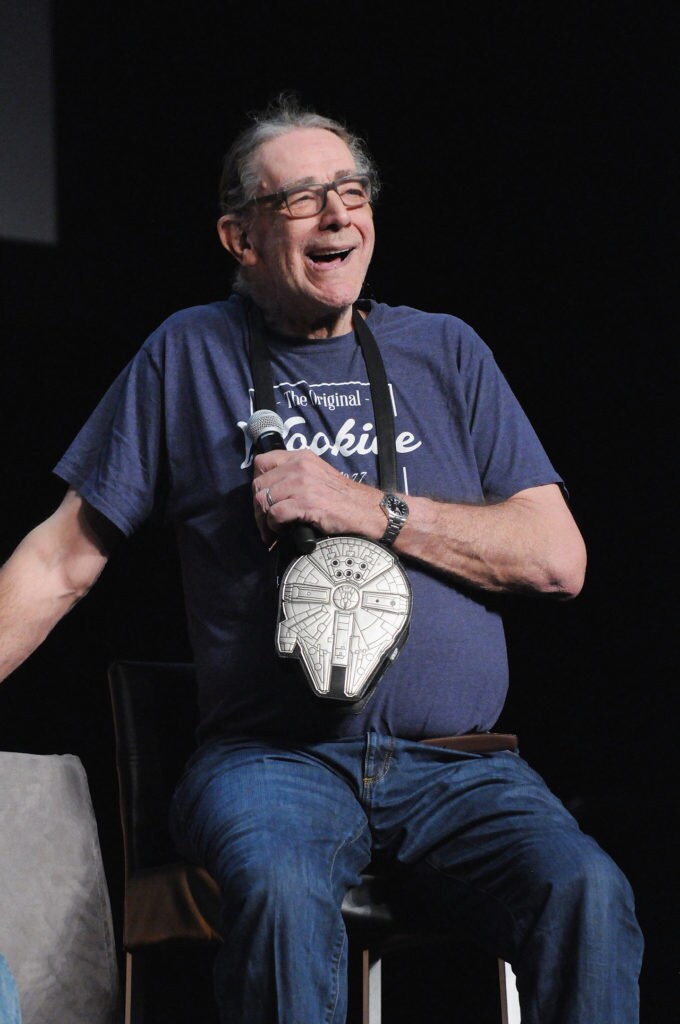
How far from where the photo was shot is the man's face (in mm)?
1802

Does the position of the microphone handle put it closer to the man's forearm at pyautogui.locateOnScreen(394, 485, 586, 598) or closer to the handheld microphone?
the handheld microphone

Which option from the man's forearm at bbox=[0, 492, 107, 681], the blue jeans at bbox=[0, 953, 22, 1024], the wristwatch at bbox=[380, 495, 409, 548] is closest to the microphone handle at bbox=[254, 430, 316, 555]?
the wristwatch at bbox=[380, 495, 409, 548]

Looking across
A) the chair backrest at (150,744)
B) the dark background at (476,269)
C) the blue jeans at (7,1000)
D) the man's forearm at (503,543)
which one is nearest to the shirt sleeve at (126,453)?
the chair backrest at (150,744)

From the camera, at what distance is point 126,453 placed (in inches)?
68.6

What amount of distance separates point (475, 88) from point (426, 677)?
1.41 meters

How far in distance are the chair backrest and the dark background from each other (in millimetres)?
515

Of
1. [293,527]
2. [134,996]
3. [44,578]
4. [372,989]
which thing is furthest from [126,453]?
[372,989]

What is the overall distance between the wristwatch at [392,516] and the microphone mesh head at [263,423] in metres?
0.17

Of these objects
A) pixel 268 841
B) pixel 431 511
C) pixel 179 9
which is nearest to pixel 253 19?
pixel 179 9

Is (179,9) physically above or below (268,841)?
above

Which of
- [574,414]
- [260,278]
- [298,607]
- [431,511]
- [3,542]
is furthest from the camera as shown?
[574,414]

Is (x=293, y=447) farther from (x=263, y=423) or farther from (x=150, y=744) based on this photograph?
(x=150, y=744)

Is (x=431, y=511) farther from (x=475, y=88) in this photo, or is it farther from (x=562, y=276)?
(x=475, y=88)

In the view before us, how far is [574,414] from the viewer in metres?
2.46
